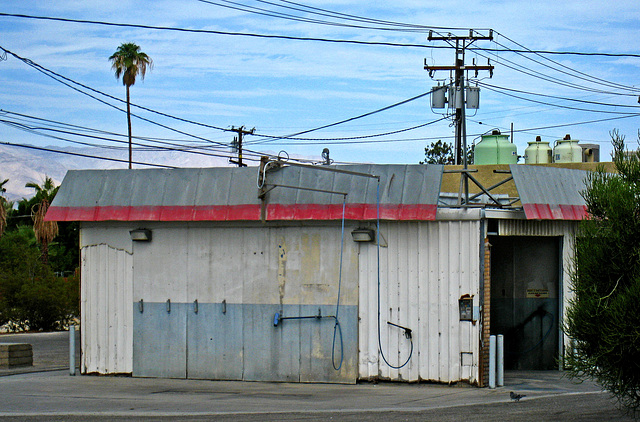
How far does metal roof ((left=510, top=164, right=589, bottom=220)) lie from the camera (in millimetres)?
13305

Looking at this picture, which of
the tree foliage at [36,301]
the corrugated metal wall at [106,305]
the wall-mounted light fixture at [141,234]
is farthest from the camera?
the tree foliage at [36,301]

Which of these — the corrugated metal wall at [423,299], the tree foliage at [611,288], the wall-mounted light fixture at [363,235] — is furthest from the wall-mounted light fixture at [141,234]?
the tree foliage at [611,288]

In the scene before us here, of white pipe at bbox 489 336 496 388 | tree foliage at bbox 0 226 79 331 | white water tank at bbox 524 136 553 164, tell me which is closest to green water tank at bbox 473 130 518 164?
white water tank at bbox 524 136 553 164

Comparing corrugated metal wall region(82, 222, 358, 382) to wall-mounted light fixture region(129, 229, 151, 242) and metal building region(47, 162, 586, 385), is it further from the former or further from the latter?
wall-mounted light fixture region(129, 229, 151, 242)

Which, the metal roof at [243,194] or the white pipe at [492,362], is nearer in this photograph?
the white pipe at [492,362]

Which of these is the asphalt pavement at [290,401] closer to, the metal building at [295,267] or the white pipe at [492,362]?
the white pipe at [492,362]

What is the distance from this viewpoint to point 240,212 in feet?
46.6

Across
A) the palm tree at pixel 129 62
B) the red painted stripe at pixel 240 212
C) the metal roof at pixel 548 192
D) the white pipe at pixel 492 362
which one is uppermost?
the palm tree at pixel 129 62

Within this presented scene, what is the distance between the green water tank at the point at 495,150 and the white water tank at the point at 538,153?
81.8 inches

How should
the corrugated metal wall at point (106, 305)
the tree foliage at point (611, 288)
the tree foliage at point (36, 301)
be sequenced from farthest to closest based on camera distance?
the tree foliage at point (36, 301) → the corrugated metal wall at point (106, 305) → the tree foliage at point (611, 288)

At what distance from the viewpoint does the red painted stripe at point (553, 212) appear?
13.3m

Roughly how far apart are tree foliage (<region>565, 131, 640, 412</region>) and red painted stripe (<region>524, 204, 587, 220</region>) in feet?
11.0

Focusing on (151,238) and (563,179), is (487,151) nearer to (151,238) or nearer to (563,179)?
(563,179)

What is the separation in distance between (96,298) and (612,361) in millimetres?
10096
